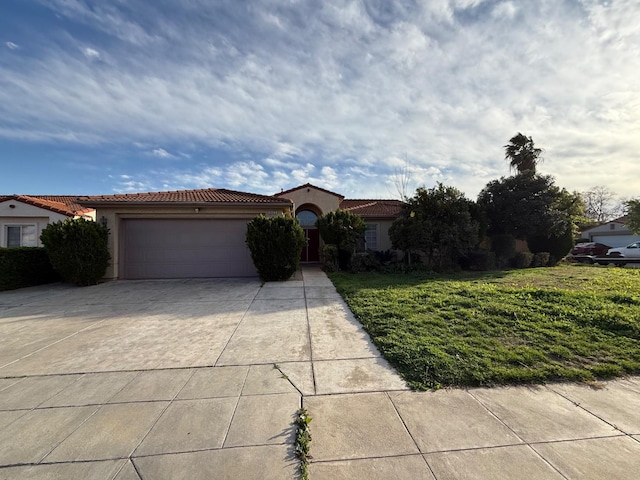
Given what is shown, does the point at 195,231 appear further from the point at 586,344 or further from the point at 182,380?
the point at 586,344

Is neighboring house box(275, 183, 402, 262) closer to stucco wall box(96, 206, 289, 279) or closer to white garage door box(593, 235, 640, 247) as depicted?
stucco wall box(96, 206, 289, 279)

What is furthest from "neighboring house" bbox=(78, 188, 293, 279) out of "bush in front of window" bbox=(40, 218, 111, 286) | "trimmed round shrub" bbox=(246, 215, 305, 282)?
"trimmed round shrub" bbox=(246, 215, 305, 282)

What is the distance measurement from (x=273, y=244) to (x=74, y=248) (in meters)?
6.59

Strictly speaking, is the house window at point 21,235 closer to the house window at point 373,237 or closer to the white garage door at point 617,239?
the house window at point 373,237

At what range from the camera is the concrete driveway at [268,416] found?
6.70ft

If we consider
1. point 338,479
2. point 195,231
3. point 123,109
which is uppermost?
point 123,109

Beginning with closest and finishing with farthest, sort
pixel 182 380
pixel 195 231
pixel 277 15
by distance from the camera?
pixel 182 380
pixel 277 15
pixel 195 231

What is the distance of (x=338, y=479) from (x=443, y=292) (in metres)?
6.53

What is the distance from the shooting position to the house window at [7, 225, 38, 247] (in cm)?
1456

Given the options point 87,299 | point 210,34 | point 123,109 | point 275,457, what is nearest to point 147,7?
point 210,34

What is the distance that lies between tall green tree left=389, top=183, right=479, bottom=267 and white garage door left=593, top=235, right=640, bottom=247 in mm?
24806

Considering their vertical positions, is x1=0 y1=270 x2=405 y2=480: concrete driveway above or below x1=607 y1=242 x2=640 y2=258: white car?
below

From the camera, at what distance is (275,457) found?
2113 mm

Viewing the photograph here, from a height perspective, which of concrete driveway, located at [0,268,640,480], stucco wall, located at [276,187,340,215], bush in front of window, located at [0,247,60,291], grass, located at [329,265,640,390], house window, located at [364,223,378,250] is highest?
stucco wall, located at [276,187,340,215]
